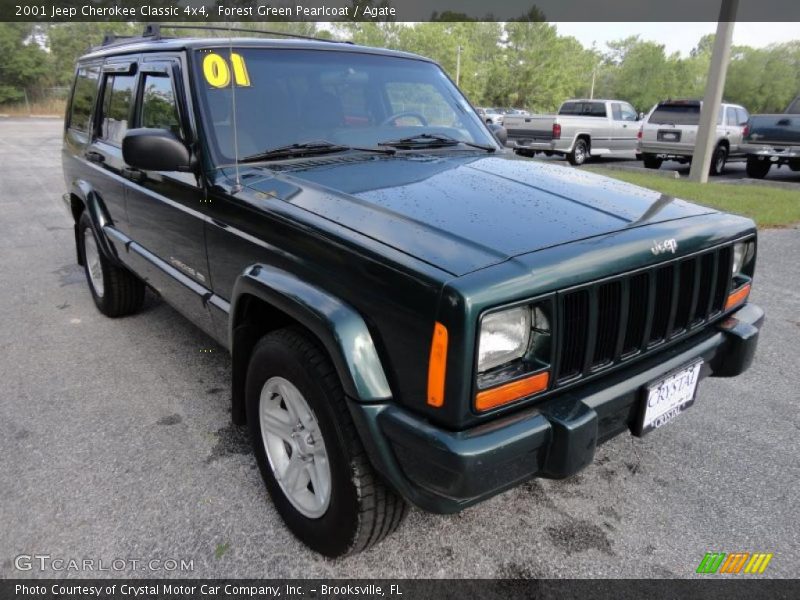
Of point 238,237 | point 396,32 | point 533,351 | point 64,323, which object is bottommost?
point 64,323

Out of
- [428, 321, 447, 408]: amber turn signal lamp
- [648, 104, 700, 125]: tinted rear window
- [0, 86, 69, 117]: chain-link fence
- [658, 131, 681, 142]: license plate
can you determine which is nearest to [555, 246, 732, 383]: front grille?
[428, 321, 447, 408]: amber turn signal lamp

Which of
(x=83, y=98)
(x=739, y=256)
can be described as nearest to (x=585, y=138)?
(x=83, y=98)

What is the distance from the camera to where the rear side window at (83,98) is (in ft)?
14.1

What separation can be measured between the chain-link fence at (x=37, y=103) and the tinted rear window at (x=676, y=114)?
40440 mm

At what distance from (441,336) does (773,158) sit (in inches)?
560

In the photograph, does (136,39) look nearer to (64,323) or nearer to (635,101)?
(64,323)

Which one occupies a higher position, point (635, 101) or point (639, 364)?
point (635, 101)

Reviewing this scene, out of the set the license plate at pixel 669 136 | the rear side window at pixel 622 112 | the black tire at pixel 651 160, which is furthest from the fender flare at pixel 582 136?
the license plate at pixel 669 136

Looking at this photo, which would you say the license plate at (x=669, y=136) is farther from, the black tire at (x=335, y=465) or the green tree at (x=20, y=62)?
the green tree at (x=20, y=62)

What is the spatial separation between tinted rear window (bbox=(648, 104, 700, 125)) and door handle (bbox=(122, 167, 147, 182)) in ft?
46.3

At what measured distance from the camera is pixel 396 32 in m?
48.1

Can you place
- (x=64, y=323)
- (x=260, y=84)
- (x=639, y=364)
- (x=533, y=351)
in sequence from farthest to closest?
(x=64, y=323) → (x=260, y=84) → (x=639, y=364) → (x=533, y=351)

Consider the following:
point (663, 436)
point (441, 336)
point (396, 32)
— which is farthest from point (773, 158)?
point (396, 32)

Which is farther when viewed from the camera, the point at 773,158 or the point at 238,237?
the point at 773,158
